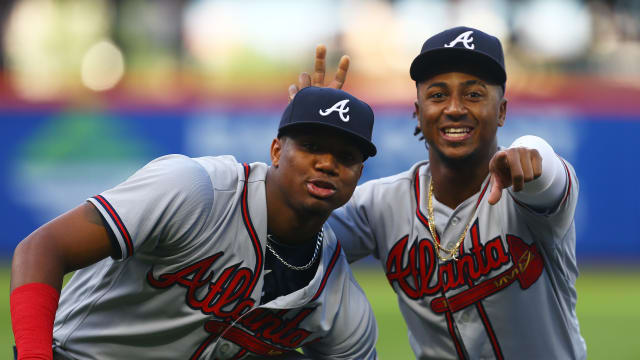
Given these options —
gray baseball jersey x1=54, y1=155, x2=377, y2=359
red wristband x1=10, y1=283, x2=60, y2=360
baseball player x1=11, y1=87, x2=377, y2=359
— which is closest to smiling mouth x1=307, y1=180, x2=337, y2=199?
baseball player x1=11, y1=87, x2=377, y2=359

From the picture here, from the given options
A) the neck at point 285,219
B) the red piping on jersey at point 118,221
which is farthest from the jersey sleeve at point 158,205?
the neck at point 285,219

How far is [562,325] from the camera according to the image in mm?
3811

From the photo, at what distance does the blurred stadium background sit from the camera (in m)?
9.45

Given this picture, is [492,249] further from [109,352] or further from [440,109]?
[109,352]

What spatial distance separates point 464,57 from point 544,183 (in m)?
0.80

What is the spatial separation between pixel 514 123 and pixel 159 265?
24.0 ft

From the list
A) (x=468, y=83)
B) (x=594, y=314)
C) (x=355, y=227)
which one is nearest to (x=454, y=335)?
(x=355, y=227)

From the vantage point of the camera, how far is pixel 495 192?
2979 mm

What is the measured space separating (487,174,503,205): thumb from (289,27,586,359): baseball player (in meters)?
0.36

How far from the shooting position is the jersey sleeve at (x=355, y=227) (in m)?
4.00

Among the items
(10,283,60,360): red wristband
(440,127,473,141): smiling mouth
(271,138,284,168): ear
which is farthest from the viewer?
(440,127,473,141): smiling mouth

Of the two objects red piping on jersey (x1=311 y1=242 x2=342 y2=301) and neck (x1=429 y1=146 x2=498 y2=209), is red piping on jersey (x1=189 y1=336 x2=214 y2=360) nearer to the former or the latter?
red piping on jersey (x1=311 y1=242 x2=342 y2=301)

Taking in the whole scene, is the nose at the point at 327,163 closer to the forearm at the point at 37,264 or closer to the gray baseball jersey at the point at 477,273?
the gray baseball jersey at the point at 477,273

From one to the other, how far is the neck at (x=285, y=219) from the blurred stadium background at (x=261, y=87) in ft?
16.3
